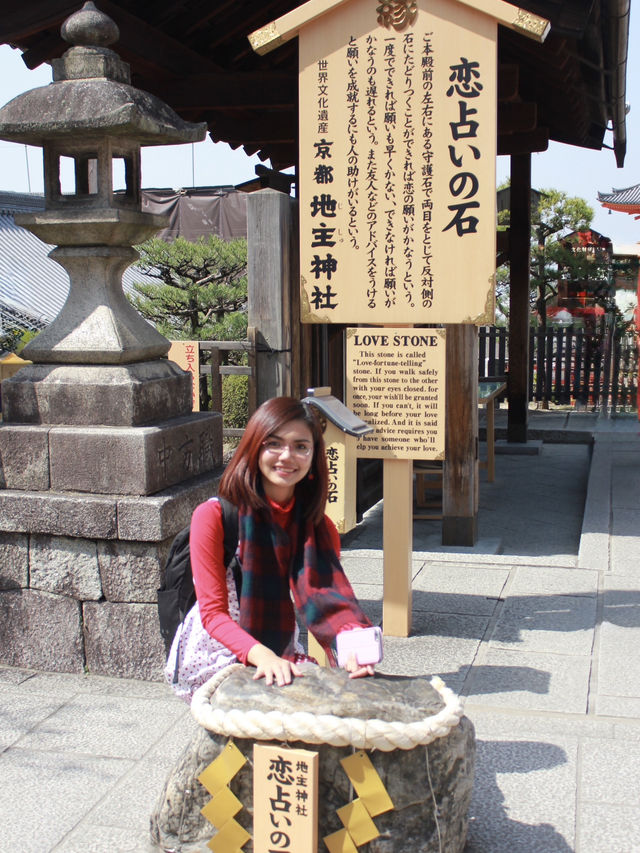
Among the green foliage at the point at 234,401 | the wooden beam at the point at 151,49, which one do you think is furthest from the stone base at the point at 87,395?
the green foliage at the point at 234,401

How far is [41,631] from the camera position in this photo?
4066 mm

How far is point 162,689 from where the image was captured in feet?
12.8

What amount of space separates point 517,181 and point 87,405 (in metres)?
7.17

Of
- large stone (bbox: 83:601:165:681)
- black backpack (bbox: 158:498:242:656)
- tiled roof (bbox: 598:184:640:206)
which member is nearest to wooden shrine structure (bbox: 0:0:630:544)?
large stone (bbox: 83:601:165:681)

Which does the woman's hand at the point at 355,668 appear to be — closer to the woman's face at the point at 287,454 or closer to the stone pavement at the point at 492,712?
the woman's face at the point at 287,454

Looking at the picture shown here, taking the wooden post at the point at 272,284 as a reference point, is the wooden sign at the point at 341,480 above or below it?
below

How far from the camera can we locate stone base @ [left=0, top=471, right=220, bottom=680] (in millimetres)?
3873

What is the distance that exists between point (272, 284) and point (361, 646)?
336 cm

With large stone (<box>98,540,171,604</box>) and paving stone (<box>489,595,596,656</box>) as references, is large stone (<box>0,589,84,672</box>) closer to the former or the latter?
large stone (<box>98,540,171,604</box>)

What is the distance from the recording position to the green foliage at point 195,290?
432 inches

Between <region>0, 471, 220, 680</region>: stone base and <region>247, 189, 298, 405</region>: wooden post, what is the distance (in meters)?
1.73

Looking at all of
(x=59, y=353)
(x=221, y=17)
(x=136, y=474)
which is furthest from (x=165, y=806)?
(x=221, y=17)

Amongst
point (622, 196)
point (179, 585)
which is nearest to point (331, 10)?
point (179, 585)

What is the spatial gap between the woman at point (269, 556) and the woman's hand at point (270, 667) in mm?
75
